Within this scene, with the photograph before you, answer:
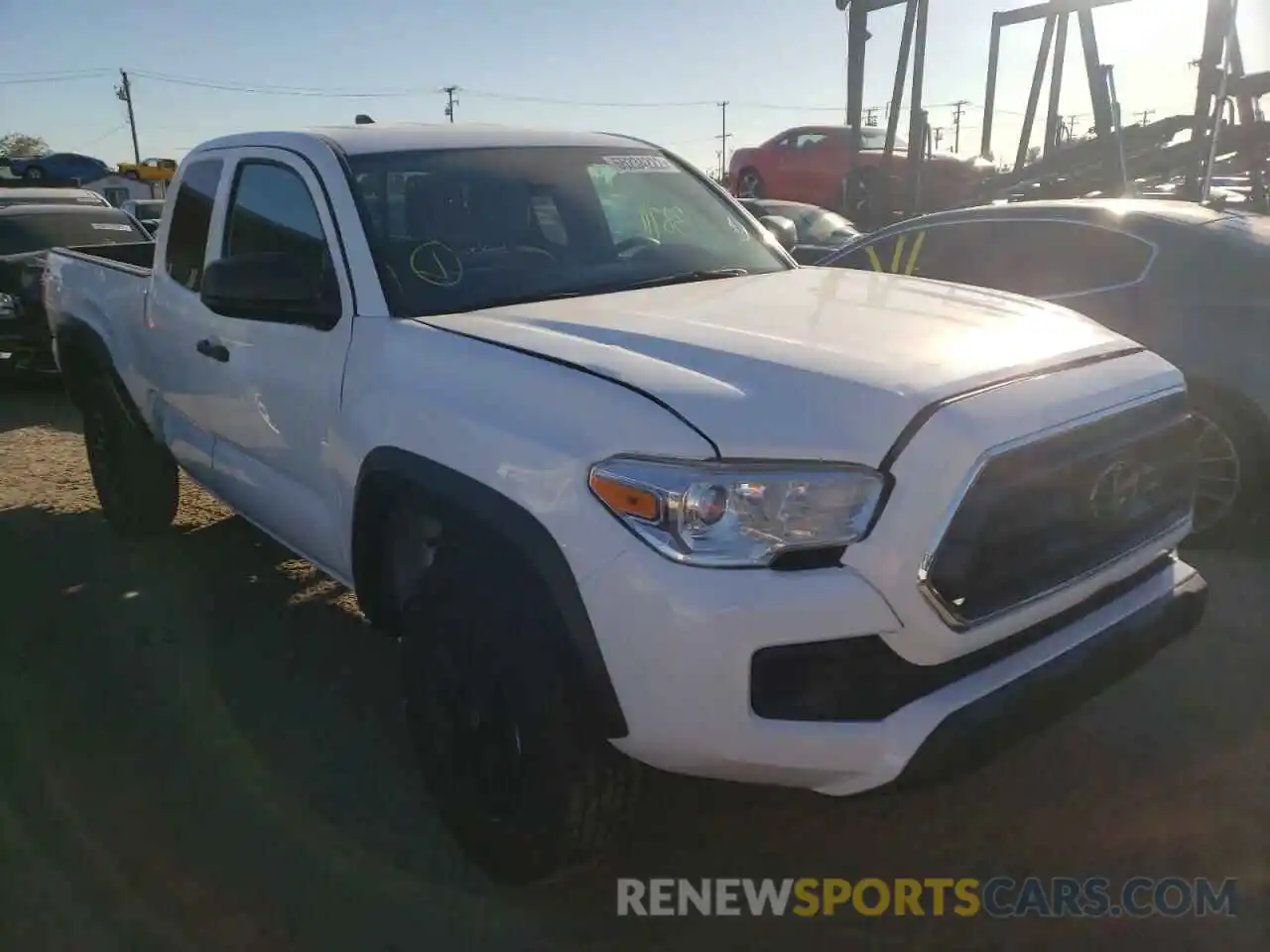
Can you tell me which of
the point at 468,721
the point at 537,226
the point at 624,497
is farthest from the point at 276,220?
the point at 624,497

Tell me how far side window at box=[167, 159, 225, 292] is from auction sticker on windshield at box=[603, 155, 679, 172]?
1.45 metres

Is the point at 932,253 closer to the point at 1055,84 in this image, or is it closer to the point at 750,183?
the point at 1055,84

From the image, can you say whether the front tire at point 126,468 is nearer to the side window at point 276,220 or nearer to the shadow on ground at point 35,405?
the side window at point 276,220

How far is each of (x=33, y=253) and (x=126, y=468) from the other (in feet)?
18.1

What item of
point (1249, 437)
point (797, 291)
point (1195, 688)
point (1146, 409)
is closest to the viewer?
point (1146, 409)

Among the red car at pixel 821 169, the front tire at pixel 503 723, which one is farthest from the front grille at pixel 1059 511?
the red car at pixel 821 169

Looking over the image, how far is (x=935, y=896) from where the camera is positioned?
274 centimetres

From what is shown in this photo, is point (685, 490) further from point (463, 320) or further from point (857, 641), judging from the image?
point (463, 320)

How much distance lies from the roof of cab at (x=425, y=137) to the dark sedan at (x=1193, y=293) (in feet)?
6.92

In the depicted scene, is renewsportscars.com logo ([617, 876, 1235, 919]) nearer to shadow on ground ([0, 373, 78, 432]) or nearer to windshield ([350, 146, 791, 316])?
windshield ([350, 146, 791, 316])

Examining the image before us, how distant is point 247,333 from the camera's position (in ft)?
12.0

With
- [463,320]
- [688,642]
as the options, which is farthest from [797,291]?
[688,642]

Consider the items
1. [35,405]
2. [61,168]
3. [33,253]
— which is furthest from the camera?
[61,168]

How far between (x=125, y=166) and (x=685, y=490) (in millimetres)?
34997
